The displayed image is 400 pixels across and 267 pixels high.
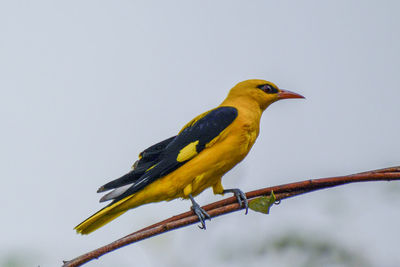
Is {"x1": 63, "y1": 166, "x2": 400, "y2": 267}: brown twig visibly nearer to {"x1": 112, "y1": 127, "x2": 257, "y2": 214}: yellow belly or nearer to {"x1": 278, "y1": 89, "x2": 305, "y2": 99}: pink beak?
{"x1": 112, "y1": 127, "x2": 257, "y2": 214}: yellow belly

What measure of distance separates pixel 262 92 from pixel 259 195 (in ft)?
5.50

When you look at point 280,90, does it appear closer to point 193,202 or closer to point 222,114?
point 222,114

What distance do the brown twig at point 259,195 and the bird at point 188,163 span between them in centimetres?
93

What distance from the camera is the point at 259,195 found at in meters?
2.04

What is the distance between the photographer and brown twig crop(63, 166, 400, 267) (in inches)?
65.2

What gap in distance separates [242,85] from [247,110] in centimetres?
33

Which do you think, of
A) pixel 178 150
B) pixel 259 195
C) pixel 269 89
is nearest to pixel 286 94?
pixel 269 89

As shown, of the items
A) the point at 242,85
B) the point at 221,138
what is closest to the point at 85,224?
the point at 221,138

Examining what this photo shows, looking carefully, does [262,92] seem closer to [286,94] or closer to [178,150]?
[286,94]

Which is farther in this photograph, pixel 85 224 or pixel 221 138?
pixel 221 138

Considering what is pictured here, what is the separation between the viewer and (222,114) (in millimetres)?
3330

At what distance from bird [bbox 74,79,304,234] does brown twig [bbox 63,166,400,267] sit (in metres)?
0.93

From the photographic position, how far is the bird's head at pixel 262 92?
360 cm

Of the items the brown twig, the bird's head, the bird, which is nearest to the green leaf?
the brown twig
